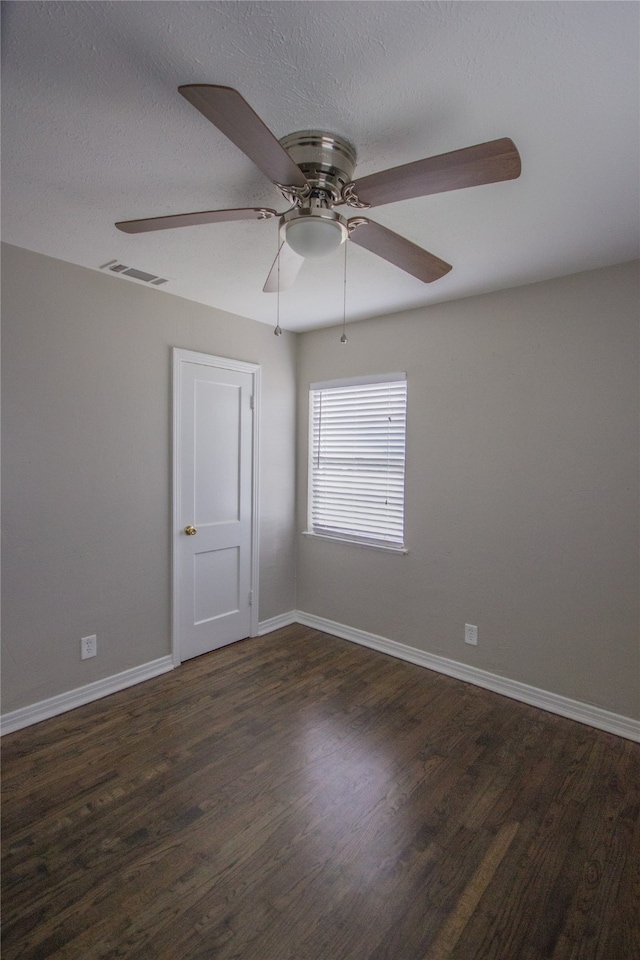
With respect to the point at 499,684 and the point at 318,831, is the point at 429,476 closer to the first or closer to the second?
the point at 499,684

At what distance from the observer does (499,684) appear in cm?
303

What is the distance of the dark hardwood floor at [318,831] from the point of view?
1492 mm

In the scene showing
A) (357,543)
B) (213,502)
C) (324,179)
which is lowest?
(357,543)

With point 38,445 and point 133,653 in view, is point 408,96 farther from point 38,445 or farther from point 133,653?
point 133,653

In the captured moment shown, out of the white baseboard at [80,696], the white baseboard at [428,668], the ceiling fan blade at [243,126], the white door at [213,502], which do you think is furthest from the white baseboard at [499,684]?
the ceiling fan blade at [243,126]

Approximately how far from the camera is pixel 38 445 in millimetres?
2605

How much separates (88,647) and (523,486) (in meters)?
2.81

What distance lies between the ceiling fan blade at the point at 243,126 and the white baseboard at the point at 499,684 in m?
2.95

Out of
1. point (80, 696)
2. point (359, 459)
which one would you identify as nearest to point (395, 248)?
point (359, 459)

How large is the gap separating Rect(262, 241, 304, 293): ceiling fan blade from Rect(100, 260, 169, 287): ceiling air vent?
990 mm

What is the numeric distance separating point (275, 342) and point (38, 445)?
204 cm

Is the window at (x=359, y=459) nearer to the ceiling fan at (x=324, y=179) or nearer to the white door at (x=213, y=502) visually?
the white door at (x=213, y=502)

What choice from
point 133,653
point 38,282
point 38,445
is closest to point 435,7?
point 38,282

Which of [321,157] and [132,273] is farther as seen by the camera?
[132,273]
